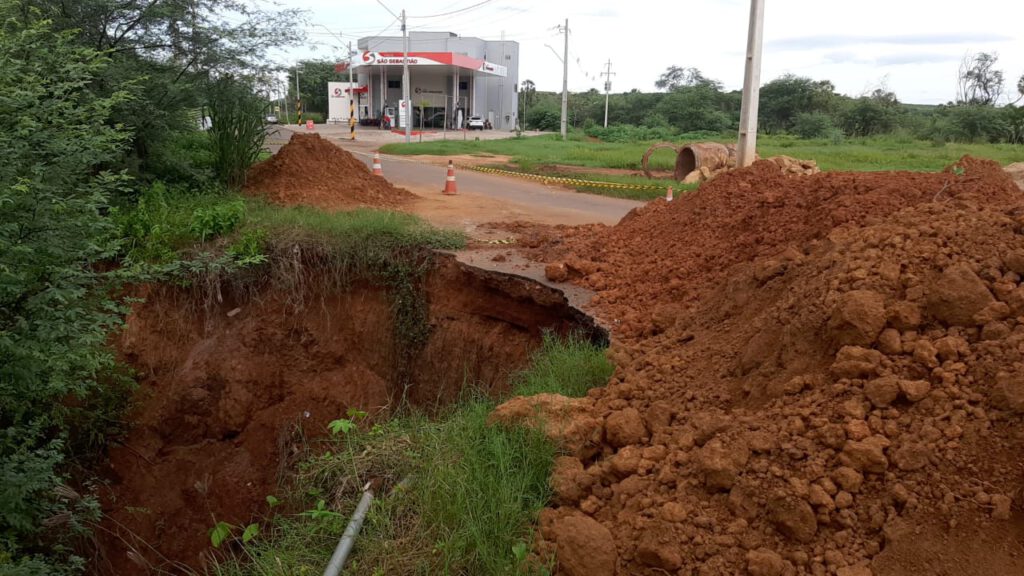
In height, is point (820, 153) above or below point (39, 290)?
above

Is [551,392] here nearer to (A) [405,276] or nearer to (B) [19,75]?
(A) [405,276]

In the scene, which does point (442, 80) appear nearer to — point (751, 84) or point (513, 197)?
point (513, 197)

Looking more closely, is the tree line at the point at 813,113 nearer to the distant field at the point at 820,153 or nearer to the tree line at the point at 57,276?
the distant field at the point at 820,153

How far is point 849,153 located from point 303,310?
21.7 metres

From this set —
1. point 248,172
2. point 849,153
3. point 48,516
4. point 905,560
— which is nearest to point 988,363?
point 905,560

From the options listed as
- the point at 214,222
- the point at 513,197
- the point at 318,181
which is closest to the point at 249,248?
the point at 214,222

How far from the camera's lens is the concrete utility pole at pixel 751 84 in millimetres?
11867

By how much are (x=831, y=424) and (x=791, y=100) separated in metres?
48.4

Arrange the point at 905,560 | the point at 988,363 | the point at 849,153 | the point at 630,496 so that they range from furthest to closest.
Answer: the point at 849,153
the point at 630,496
the point at 988,363
the point at 905,560

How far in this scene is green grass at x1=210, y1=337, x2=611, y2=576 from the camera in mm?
3262

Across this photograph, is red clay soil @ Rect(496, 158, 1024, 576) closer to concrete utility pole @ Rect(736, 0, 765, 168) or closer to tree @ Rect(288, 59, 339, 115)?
concrete utility pole @ Rect(736, 0, 765, 168)

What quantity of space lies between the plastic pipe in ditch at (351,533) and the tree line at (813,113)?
106 ft

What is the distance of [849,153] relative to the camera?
23.8 meters

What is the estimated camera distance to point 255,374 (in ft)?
24.8
